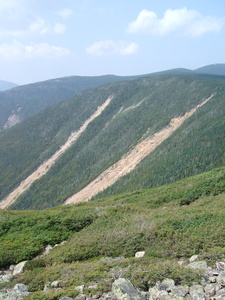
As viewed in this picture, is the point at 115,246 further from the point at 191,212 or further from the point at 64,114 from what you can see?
the point at 64,114

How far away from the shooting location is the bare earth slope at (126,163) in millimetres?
83438

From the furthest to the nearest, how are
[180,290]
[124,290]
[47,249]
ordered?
[47,249], [124,290], [180,290]

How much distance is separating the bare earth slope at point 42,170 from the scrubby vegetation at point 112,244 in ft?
338

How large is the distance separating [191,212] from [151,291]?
1107cm

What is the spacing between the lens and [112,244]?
1728cm

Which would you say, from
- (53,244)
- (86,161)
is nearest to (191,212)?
(53,244)

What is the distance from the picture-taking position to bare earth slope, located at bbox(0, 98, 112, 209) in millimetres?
121700

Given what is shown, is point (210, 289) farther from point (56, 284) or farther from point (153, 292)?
point (56, 284)

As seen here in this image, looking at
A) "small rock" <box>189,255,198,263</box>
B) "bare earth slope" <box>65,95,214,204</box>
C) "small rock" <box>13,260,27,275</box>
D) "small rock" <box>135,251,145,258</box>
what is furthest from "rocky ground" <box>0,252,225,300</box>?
"bare earth slope" <box>65,95,214,204</box>

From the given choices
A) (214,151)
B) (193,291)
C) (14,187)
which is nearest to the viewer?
(193,291)

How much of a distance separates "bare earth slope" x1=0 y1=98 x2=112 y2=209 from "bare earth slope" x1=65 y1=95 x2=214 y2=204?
43.3 metres

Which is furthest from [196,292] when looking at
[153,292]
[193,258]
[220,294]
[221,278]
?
[193,258]

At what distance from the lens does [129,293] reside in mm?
10680

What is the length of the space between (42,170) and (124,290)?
126476mm
